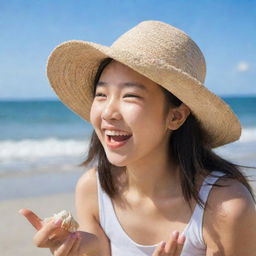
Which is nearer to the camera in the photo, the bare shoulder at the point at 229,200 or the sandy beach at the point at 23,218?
the bare shoulder at the point at 229,200

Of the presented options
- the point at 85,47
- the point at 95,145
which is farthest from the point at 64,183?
the point at 85,47

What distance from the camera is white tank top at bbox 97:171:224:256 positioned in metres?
2.72

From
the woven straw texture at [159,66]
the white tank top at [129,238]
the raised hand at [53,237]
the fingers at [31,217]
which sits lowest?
the white tank top at [129,238]

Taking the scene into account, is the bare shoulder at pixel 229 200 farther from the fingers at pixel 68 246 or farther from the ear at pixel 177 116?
the fingers at pixel 68 246

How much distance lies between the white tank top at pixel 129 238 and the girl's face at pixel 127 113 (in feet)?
1.53

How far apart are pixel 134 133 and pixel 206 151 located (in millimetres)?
633

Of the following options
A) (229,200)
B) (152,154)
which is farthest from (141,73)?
(229,200)

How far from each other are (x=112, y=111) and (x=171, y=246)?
74 centimetres

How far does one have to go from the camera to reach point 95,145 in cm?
312

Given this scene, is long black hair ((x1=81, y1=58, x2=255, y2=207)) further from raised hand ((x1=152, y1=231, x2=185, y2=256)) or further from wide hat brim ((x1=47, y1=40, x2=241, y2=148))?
raised hand ((x1=152, y1=231, x2=185, y2=256))

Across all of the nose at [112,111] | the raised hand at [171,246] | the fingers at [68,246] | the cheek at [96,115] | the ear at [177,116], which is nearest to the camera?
the raised hand at [171,246]

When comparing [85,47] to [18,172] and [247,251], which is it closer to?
[247,251]

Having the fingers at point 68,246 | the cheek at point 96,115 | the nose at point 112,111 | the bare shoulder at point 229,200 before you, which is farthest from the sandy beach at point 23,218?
the nose at point 112,111

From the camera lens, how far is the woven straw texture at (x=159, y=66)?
2.37 m
